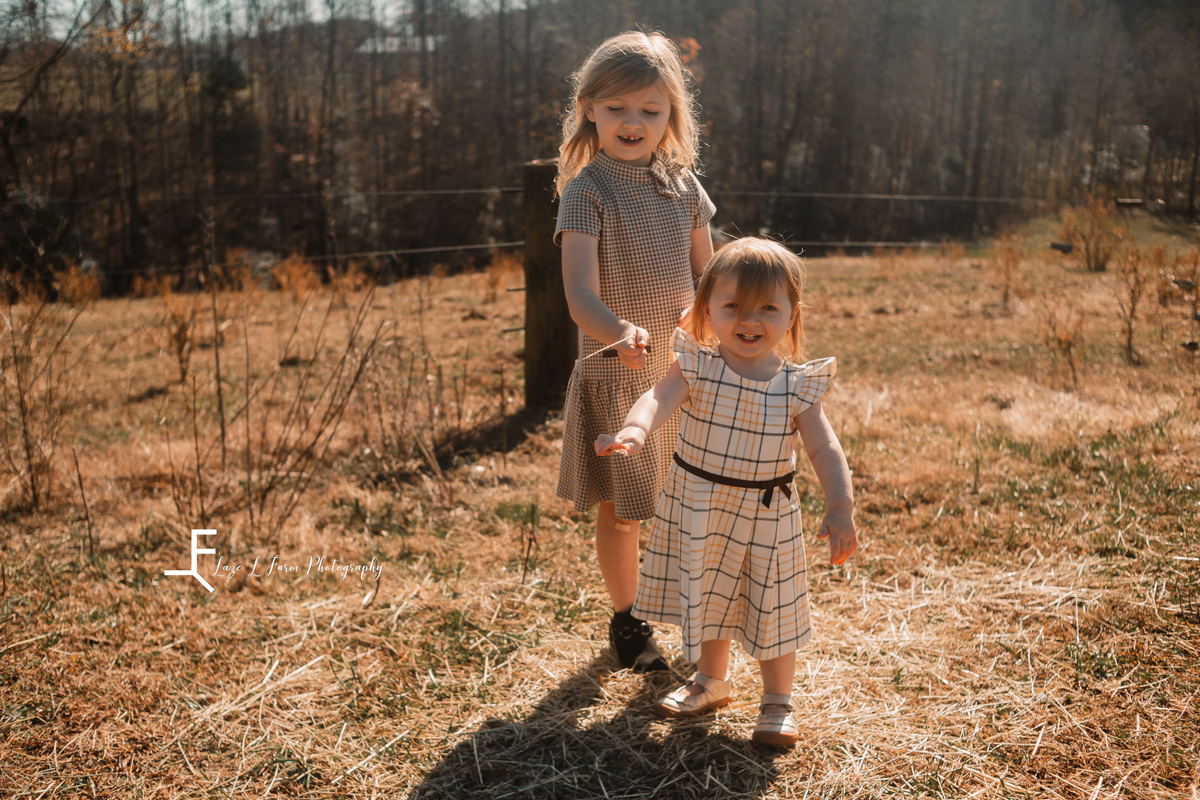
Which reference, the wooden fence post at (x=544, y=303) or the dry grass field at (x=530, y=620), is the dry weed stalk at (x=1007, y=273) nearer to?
the dry grass field at (x=530, y=620)

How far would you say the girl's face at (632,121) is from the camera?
1.97 meters

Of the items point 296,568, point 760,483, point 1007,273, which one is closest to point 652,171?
point 760,483

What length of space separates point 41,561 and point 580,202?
2464 millimetres

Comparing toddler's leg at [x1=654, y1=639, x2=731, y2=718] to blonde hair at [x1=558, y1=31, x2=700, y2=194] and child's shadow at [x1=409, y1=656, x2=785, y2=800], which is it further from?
blonde hair at [x1=558, y1=31, x2=700, y2=194]

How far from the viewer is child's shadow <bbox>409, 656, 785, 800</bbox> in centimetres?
185

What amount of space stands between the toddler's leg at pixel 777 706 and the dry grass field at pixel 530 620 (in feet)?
0.18

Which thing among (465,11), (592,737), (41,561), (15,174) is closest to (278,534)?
(41,561)

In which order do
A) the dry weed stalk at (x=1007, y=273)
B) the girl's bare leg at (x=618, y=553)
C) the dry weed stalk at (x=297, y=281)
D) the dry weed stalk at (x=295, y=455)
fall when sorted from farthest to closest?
the dry weed stalk at (x=297, y=281)
the dry weed stalk at (x=1007, y=273)
the dry weed stalk at (x=295, y=455)
the girl's bare leg at (x=618, y=553)

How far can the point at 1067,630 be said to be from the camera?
2.43 m

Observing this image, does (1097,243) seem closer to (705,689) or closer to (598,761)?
(705,689)

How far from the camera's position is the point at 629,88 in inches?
76.4

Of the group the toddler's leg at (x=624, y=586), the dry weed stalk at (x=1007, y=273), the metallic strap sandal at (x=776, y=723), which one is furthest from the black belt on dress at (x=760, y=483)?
the dry weed stalk at (x=1007, y=273)

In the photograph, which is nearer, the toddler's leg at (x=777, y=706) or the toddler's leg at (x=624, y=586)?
the toddler's leg at (x=777, y=706)

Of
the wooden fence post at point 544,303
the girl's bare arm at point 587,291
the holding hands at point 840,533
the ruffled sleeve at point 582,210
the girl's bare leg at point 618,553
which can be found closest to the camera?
the holding hands at point 840,533
